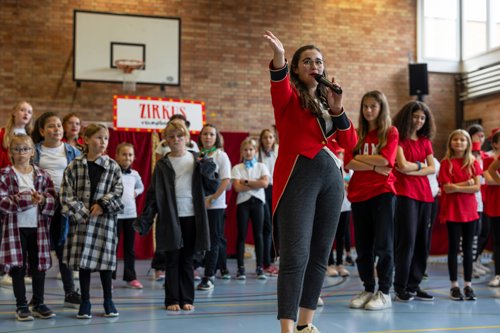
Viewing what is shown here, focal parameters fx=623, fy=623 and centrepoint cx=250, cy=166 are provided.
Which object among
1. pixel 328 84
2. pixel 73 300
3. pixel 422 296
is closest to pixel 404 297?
pixel 422 296

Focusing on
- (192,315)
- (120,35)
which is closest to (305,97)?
(192,315)

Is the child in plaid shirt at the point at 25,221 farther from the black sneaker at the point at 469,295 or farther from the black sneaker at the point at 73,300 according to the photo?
the black sneaker at the point at 469,295

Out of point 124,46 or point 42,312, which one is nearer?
point 42,312

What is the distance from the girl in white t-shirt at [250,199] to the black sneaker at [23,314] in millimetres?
2797

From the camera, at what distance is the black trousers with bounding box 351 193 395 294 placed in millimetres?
4766

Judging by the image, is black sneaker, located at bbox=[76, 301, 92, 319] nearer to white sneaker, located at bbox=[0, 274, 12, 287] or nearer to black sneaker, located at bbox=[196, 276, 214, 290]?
black sneaker, located at bbox=[196, 276, 214, 290]

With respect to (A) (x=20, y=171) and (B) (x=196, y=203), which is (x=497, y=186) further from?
(A) (x=20, y=171)

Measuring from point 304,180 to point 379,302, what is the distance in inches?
86.9

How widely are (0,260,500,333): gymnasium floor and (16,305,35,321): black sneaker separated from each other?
0.06 meters

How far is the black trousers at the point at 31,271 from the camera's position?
4.40 m

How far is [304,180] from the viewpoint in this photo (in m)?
2.97

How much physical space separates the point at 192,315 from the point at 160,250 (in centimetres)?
53

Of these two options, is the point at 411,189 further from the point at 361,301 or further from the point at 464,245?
the point at 361,301

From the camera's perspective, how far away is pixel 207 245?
15.3 feet
